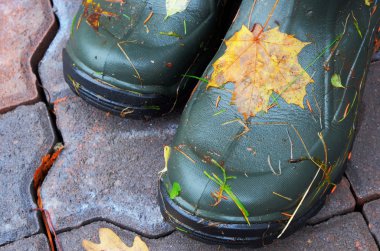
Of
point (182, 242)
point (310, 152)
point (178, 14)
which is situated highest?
point (178, 14)

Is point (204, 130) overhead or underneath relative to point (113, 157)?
overhead

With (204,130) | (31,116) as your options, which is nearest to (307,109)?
(204,130)

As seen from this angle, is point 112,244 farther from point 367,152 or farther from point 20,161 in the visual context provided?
point 367,152

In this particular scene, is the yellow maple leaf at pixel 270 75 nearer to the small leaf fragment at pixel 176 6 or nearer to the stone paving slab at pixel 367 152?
the small leaf fragment at pixel 176 6

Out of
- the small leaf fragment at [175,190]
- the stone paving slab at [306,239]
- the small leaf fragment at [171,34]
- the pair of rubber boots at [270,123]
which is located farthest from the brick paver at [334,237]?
the small leaf fragment at [171,34]

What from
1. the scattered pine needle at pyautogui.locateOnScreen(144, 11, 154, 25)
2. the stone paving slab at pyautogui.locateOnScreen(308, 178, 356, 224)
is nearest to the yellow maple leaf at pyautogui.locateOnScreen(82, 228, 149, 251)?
the stone paving slab at pyautogui.locateOnScreen(308, 178, 356, 224)

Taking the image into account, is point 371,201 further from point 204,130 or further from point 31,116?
point 31,116
